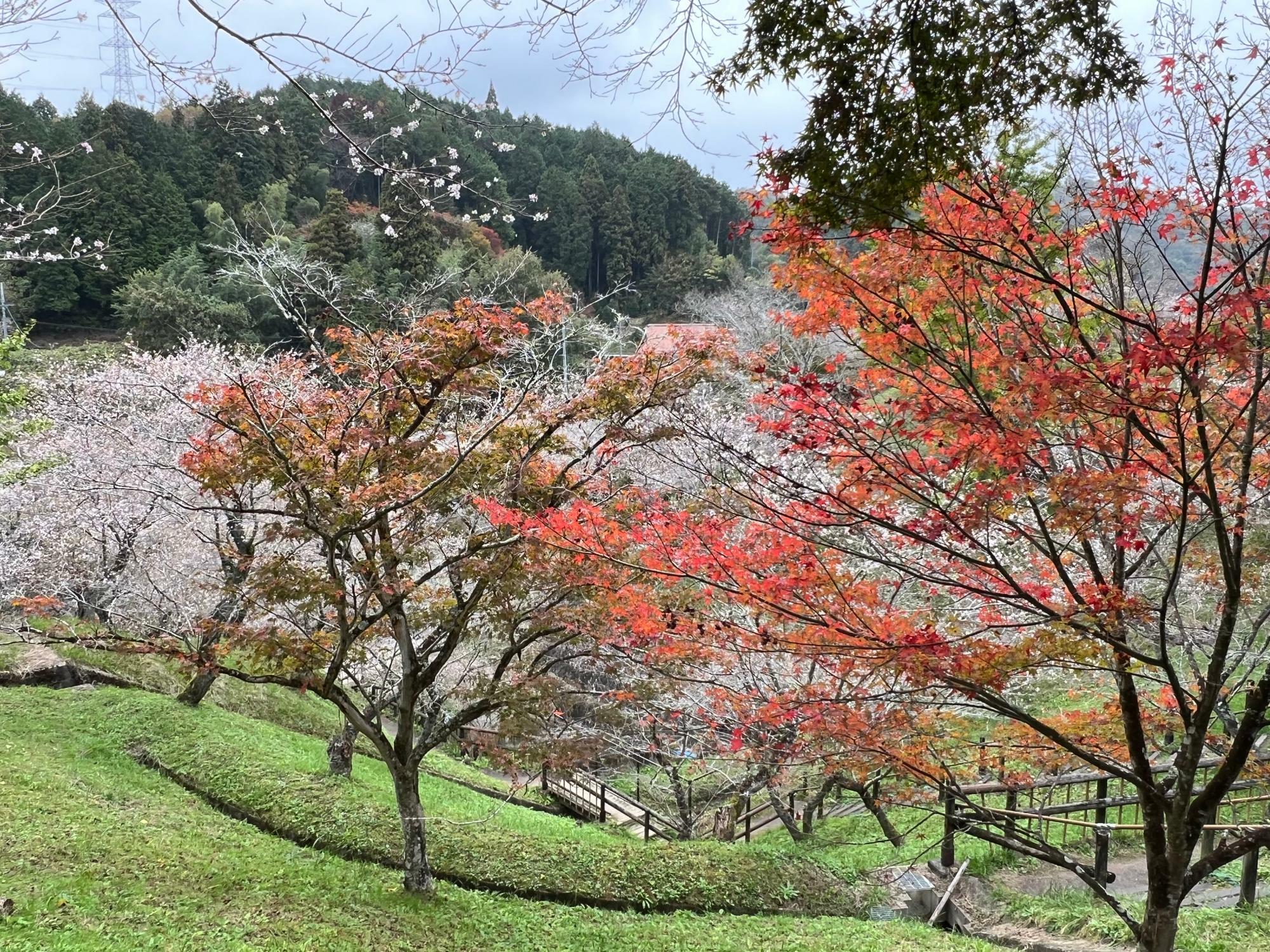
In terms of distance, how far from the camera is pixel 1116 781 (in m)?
9.84

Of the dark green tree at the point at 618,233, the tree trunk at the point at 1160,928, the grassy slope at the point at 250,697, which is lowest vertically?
the grassy slope at the point at 250,697

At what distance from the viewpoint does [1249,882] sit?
6.48 metres

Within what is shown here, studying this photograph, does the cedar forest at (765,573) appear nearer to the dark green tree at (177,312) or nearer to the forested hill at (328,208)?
the forested hill at (328,208)


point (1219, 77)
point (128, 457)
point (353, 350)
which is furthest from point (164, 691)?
point (1219, 77)

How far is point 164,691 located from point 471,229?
84.6ft

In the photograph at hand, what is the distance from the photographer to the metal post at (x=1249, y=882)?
6.37 m

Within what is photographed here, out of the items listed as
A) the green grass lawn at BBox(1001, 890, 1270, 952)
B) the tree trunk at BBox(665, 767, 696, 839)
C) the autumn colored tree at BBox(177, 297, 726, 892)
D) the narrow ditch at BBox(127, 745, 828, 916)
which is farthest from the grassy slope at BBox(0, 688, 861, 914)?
the green grass lawn at BBox(1001, 890, 1270, 952)

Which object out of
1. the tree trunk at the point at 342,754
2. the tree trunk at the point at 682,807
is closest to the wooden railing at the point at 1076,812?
the tree trunk at the point at 682,807

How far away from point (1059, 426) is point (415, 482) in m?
4.35

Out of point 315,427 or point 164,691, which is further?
point 164,691

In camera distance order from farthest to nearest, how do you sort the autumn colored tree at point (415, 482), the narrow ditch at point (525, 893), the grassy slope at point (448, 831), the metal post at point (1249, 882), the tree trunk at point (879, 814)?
the tree trunk at point (879, 814)
the grassy slope at point (448, 831)
the narrow ditch at point (525, 893)
the metal post at point (1249, 882)
the autumn colored tree at point (415, 482)

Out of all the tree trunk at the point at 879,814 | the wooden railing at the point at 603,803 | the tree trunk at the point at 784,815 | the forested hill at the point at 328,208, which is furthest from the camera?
the forested hill at the point at 328,208

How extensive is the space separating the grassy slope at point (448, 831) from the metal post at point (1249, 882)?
344 cm

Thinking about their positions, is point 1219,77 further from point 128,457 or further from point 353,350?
A: point 128,457
